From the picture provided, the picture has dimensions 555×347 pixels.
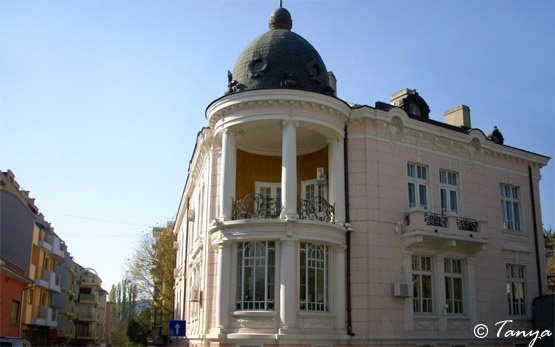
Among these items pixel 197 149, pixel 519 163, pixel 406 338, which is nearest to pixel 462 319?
pixel 406 338

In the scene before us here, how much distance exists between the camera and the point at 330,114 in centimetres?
2094

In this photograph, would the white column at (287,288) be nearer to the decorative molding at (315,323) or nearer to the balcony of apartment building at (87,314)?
the decorative molding at (315,323)

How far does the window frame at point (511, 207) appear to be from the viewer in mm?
25859

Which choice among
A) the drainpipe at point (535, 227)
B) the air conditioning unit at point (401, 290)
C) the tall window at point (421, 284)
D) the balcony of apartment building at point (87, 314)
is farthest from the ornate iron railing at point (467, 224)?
the balcony of apartment building at point (87, 314)

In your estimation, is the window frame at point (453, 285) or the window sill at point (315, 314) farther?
the window frame at point (453, 285)

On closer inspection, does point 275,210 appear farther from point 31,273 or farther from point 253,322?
point 31,273

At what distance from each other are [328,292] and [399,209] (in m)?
4.44

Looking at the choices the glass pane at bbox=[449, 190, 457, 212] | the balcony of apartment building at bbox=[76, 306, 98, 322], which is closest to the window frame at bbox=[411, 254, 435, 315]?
the glass pane at bbox=[449, 190, 457, 212]

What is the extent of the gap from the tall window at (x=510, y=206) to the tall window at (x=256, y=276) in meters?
12.3

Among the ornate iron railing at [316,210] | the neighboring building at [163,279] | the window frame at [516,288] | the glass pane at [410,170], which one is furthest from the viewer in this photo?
the neighboring building at [163,279]

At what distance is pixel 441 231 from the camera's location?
21844 mm

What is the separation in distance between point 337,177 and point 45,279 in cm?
3425

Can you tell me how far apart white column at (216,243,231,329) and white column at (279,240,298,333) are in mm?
1910

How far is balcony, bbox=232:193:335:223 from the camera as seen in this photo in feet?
66.7
